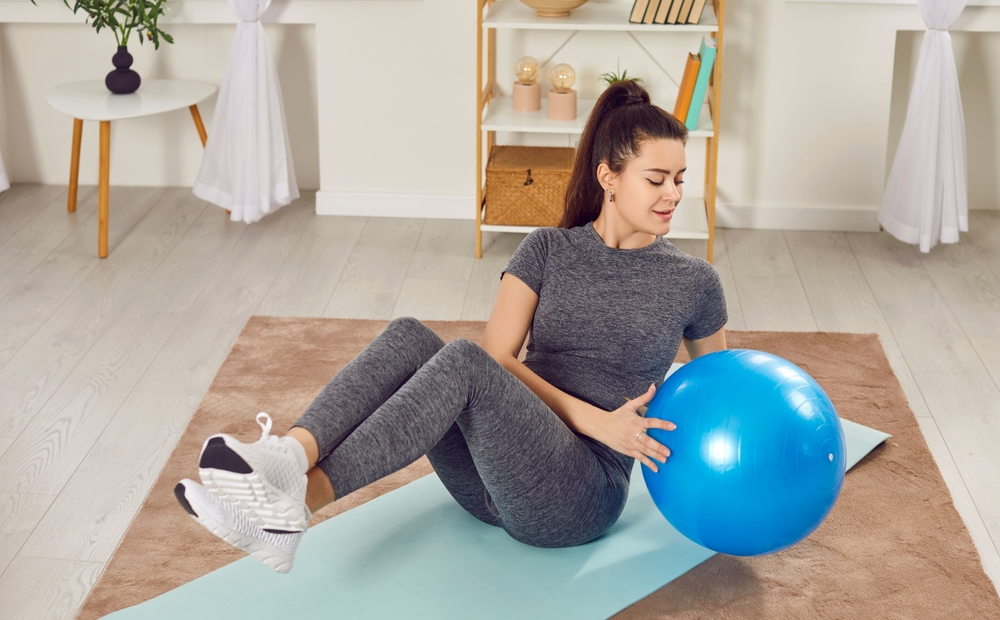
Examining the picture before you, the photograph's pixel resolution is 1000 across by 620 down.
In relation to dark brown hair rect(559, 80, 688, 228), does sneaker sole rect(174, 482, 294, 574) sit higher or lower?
lower

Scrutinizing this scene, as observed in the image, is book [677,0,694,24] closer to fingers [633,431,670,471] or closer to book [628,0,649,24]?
book [628,0,649,24]

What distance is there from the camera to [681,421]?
1.67 meters

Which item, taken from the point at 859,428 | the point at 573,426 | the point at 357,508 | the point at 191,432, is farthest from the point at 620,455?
the point at 191,432

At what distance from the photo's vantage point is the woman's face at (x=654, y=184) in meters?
1.78

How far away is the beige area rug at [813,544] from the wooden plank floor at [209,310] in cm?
6

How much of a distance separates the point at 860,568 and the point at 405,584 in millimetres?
857

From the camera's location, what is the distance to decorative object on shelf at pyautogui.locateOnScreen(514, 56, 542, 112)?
3.56 meters

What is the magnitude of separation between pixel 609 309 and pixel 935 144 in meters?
2.15

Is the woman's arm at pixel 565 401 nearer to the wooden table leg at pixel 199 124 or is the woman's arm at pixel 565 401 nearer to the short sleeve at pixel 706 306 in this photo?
the short sleeve at pixel 706 306

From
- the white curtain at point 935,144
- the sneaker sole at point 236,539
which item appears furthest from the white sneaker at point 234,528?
the white curtain at point 935,144

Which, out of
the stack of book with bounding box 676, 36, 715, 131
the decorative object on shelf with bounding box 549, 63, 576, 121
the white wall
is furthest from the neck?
the white wall

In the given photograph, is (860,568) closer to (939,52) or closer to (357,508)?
(357,508)

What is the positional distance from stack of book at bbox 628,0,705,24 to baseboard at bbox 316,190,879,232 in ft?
2.58

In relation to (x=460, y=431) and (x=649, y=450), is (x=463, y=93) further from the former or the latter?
(x=649, y=450)
